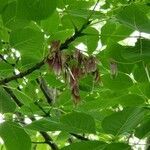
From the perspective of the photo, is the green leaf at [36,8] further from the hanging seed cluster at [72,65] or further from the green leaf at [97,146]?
the green leaf at [97,146]

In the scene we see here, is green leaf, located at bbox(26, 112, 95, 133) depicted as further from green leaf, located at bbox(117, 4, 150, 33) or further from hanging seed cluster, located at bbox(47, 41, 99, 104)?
green leaf, located at bbox(117, 4, 150, 33)

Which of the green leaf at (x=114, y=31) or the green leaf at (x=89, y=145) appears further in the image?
the green leaf at (x=114, y=31)

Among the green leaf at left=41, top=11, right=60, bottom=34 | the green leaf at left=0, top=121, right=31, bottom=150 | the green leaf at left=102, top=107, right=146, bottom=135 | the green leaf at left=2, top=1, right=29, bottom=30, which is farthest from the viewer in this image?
the green leaf at left=41, top=11, right=60, bottom=34

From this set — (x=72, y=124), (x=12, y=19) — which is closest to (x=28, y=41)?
(x=12, y=19)

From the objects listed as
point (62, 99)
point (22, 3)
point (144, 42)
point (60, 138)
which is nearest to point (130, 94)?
point (144, 42)

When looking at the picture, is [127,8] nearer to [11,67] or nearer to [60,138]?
[11,67]

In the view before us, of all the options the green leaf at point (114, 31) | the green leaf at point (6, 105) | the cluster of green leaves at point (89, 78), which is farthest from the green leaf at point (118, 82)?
the green leaf at point (6, 105)

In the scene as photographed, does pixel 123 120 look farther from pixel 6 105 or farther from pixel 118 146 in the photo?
pixel 6 105

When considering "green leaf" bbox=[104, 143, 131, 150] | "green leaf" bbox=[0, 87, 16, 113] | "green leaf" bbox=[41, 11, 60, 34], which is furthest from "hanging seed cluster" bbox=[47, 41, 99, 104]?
"green leaf" bbox=[0, 87, 16, 113]
